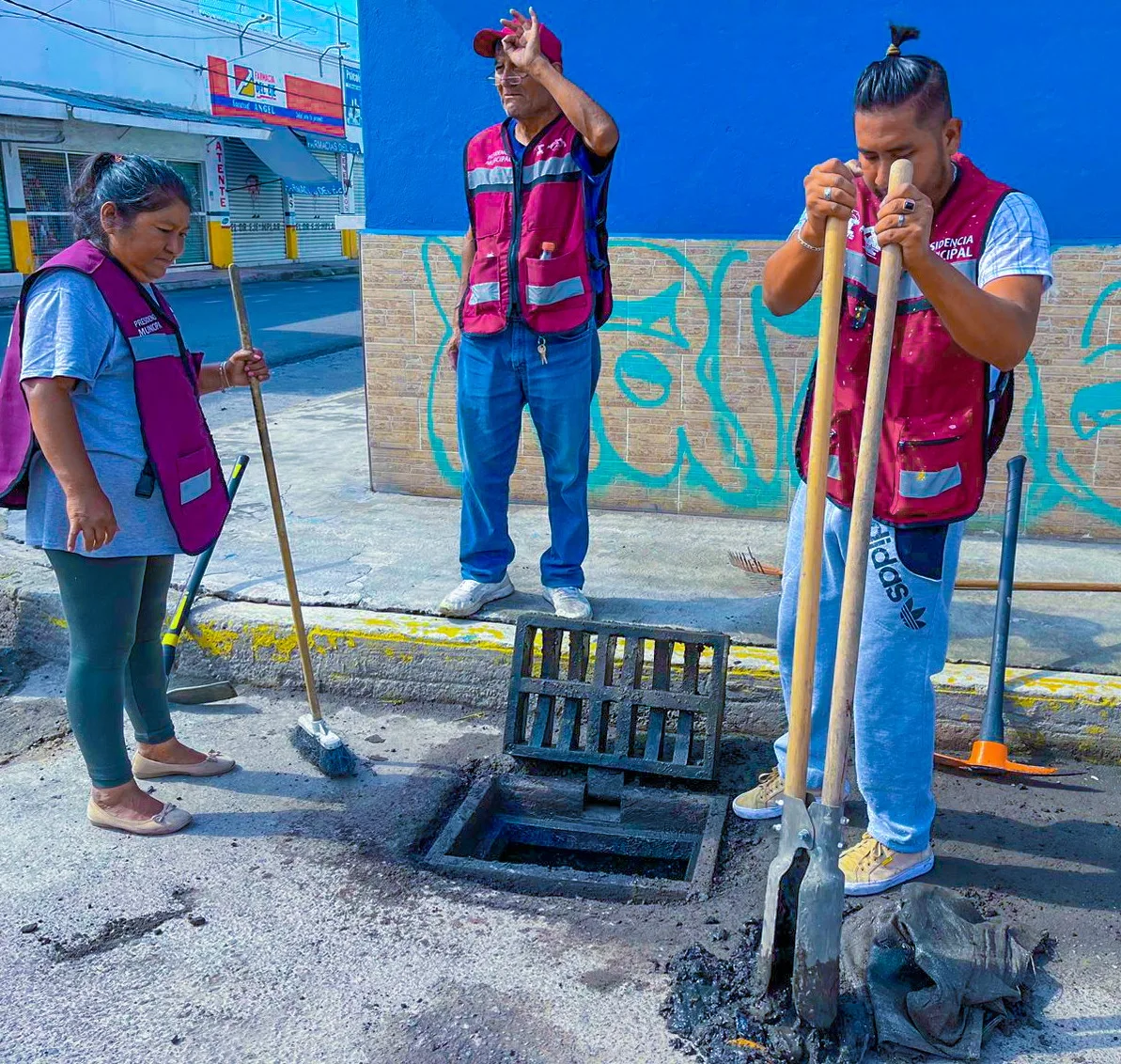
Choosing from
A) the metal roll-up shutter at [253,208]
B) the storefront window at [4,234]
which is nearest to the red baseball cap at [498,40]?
the storefront window at [4,234]

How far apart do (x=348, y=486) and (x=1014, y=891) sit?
13.5 ft

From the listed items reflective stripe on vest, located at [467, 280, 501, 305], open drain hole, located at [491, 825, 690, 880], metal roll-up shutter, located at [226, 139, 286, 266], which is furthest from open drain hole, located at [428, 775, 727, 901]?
metal roll-up shutter, located at [226, 139, 286, 266]

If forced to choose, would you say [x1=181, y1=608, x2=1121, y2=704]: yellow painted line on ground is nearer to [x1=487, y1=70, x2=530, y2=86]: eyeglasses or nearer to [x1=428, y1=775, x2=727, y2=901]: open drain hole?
[x1=428, y1=775, x2=727, y2=901]: open drain hole

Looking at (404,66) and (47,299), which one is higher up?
(404,66)

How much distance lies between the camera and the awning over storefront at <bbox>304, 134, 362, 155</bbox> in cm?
3378

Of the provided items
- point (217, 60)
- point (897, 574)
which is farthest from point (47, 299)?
point (217, 60)

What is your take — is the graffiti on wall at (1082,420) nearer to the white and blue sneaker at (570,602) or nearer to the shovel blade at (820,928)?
the white and blue sneaker at (570,602)

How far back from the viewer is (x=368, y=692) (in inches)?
167

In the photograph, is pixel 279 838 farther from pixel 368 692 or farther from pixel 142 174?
pixel 142 174

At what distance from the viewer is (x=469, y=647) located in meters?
4.11

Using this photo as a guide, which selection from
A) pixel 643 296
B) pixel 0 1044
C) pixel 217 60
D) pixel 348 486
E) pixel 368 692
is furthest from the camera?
pixel 217 60

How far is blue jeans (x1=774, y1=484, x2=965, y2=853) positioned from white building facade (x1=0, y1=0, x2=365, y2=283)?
19268 mm

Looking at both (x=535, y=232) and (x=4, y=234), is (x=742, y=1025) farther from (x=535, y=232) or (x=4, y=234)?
(x=4, y=234)

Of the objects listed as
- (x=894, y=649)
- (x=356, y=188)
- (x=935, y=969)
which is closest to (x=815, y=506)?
(x=894, y=649)
